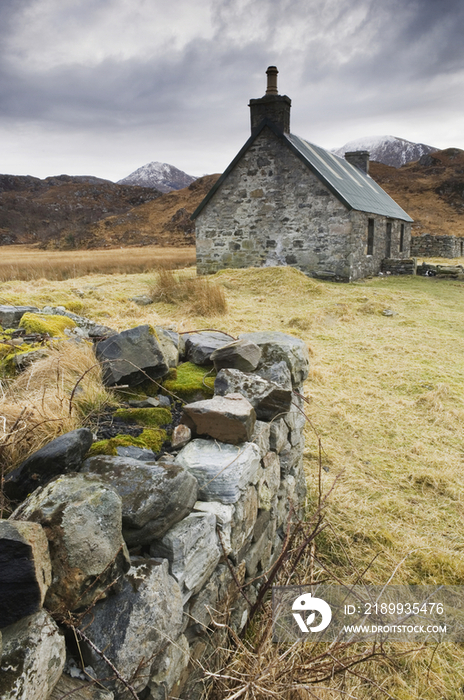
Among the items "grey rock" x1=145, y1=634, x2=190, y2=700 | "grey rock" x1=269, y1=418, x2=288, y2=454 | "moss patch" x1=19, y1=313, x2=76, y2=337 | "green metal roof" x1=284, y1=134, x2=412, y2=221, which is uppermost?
"green metal roof" x1=284, y1=134, x2=412, y2=221

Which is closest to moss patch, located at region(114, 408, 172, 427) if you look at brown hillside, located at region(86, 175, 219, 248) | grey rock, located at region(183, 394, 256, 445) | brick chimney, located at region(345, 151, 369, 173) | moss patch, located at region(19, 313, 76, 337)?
grey rock, located at region(183, 394, 256, 445)

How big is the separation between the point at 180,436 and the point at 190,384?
84 centimetres

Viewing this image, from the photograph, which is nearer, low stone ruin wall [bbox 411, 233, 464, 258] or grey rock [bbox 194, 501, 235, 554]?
grey rock [bbox 194, 501, 235, 554]

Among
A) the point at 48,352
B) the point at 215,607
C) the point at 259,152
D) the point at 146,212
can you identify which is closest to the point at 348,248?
the point at 259,152

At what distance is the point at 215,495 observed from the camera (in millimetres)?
2270

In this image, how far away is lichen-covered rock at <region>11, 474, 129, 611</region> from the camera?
4.92 ft

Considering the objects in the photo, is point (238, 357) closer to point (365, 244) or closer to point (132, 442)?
point (132, 442)

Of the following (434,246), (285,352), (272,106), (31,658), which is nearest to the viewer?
(31,658)

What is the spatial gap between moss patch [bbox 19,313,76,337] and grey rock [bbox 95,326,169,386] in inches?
40.4

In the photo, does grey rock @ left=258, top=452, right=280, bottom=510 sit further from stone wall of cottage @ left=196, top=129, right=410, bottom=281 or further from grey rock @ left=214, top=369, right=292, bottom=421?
stone wall of cottage @ left=196, top=129, right=410, bottom=281

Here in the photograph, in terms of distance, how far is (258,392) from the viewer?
316 centimetres

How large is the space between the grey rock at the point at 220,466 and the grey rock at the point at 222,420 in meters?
0.05

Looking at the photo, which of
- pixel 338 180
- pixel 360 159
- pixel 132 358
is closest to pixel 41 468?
pixel 132 358
